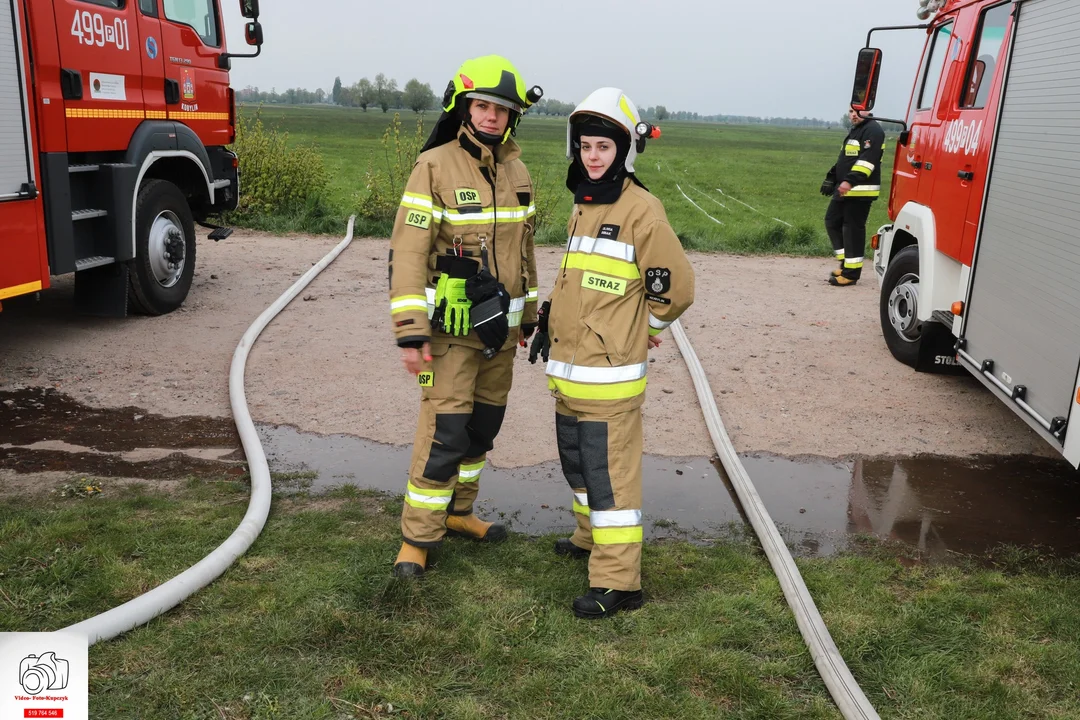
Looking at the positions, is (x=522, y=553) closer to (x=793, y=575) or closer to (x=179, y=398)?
(x=793, y=575)

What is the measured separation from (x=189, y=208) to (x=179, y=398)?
3259 millimetres

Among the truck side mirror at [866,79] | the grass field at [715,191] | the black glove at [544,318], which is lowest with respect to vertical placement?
the grass field at [715,191]

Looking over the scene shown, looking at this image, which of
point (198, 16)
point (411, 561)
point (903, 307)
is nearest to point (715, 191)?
point (903, 307)

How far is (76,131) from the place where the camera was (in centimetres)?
637

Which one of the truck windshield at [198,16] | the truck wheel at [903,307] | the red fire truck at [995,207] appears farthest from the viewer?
the truck windshield at [198,16]

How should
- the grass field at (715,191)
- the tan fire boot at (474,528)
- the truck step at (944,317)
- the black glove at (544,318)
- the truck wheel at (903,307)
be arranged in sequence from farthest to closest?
the grass field at (715,191)
the truck wheel at (903,307)
the truck step at (944,317)
the tan fire boot at (474,528)
the black glove at (544,318)

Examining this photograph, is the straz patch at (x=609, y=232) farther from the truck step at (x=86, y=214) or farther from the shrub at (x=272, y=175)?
the shrub at (x=272, y=175)

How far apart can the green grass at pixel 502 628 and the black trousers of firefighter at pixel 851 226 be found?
659 centimetres

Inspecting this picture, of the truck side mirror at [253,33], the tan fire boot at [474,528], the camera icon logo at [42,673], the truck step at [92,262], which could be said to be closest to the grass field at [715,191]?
the truck side mirror at [253,33]

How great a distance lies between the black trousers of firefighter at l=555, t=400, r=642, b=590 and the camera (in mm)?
3402

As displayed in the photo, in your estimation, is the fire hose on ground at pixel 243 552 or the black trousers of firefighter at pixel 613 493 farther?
the black trousers of firefighter at pixel 613 493

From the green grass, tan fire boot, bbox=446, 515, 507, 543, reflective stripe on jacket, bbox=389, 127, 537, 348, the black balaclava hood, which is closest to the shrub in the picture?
the green grass

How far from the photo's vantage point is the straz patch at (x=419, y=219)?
344 cm

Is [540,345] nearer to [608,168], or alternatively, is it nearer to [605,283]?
[605,283]
